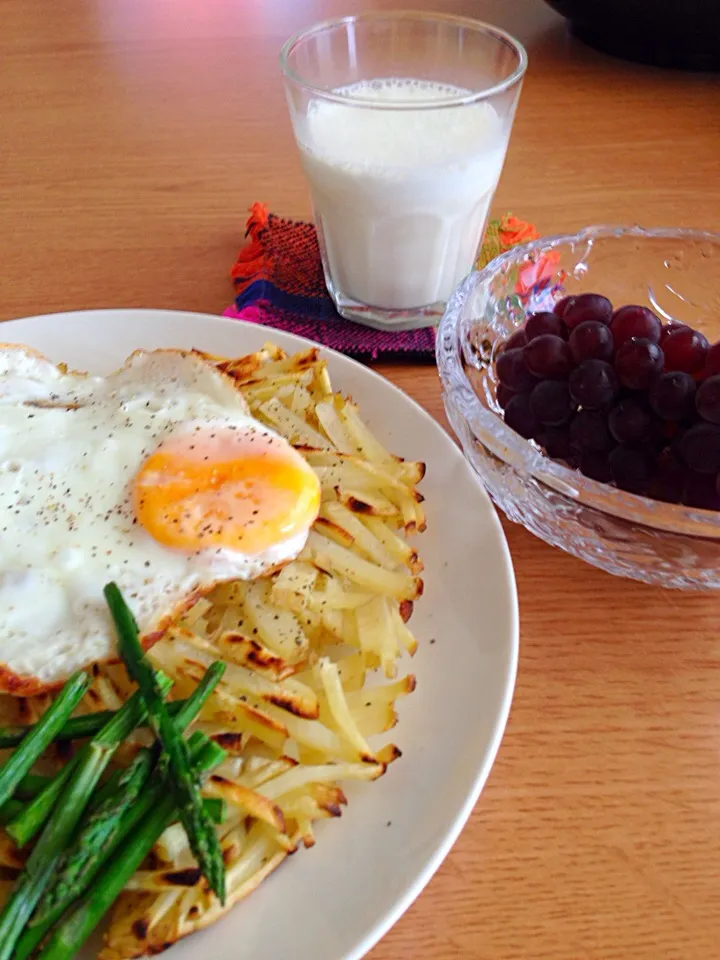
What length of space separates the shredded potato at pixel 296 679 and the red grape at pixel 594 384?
0.28 m

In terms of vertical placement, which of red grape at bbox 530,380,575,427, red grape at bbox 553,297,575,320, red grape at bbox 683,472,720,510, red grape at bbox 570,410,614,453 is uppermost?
→ red grape at bbox 553,297,575,320

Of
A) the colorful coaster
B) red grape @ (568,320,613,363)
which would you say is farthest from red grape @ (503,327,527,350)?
the colorful coaster

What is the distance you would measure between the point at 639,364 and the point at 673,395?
0.07 metres

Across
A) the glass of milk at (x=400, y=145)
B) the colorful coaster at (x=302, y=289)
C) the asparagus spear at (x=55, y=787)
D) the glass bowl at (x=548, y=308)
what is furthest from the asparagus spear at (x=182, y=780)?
the glass of milk at (x=400, y=145)

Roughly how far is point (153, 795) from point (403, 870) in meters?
0.29

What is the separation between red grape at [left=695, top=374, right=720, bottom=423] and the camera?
1.03 m

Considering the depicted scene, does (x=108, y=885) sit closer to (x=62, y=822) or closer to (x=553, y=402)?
(x=62, y=822)

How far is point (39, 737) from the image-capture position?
2.75 ft

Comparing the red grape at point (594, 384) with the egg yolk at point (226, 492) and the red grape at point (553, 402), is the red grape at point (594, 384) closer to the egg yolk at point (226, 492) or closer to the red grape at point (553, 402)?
the red grape at point (553, 402)

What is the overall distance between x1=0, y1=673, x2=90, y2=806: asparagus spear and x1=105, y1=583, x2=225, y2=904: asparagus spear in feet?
0.22

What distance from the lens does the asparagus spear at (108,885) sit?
2.44 feet

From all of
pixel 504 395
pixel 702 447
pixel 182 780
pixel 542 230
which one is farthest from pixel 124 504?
pixel 542 230

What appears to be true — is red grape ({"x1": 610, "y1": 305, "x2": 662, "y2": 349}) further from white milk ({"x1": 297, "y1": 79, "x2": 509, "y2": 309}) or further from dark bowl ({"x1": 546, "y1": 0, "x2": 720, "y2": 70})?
dark bowl ({"x1": 546, "y1": 0, "x2": 720, "y2": 70})

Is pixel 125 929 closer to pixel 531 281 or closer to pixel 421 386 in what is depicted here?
pixel 421 386
